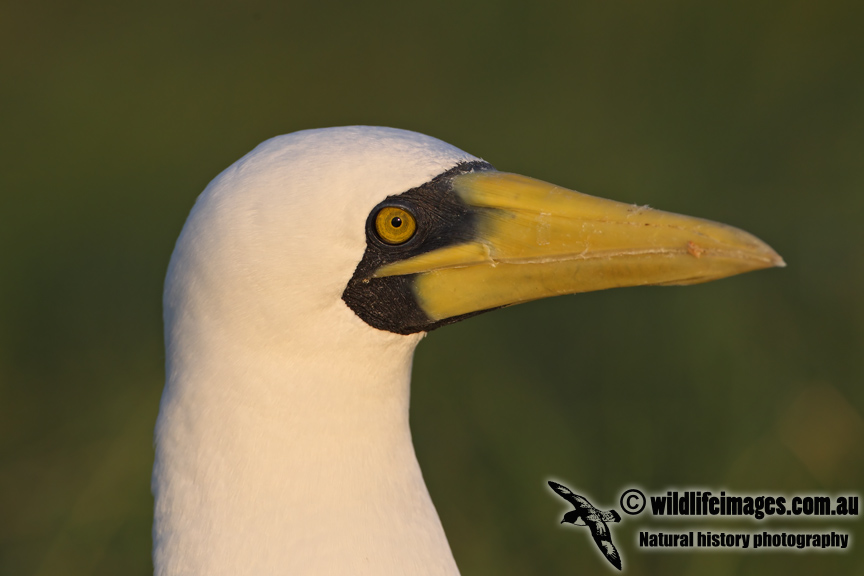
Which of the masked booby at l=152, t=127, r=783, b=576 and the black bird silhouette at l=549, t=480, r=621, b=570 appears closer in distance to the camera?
the masked booby at l=152, t=127, r=783, b=576

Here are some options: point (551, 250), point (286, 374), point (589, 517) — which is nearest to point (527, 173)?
point (589, 517)

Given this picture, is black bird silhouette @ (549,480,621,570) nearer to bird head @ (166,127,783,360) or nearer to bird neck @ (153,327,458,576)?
bird neck @ (153,327,458,576)

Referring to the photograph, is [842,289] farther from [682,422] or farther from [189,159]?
[189,159]

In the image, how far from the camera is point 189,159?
8523 mm

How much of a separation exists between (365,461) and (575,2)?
7546 millimetres

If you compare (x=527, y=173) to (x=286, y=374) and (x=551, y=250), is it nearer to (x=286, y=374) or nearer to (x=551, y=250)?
(x=551, y=250)

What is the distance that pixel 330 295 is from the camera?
2469 millimetres

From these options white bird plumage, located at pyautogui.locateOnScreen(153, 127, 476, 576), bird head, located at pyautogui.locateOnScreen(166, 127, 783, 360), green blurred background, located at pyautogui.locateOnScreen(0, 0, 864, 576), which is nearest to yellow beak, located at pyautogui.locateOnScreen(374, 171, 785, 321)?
bird head, located at pyautogui.locateOnScreen(166, 127, 783, 360)

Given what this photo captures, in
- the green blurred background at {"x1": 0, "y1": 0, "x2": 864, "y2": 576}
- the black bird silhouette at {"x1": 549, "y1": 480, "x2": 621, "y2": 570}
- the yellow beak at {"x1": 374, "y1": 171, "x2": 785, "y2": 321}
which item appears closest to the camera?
the yellow beak at {"x1": 374, "y1": 171, "x2": 785, "y2": 321}

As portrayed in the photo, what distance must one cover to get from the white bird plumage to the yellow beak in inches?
6.1

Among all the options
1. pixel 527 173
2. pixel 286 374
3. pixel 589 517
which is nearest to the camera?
pixel 286 374

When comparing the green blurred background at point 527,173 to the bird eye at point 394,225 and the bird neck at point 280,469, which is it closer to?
the bird neck at point 280,469

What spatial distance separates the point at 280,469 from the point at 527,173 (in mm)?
5342

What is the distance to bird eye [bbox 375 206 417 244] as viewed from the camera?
2.46 meters
